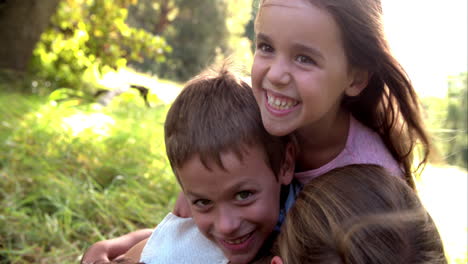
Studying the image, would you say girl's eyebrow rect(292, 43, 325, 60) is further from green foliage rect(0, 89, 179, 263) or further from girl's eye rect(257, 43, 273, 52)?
green foliage rect(0, 89, 179, 263)

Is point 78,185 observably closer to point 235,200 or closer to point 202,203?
point 202,203

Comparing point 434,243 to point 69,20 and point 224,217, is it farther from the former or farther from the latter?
point 69,20

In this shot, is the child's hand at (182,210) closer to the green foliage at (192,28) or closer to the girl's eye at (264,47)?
the girl's eye at (264,47)

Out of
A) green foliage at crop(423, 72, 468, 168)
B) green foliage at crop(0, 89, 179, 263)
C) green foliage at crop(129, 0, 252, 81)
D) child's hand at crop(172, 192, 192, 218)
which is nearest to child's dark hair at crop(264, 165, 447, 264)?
child's hand at crop(172, 192, 192, 218)

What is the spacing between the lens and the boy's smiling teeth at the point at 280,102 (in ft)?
6.84

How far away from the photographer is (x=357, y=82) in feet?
7.77

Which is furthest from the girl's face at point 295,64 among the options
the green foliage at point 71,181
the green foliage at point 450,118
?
the green foliage at point 71,181

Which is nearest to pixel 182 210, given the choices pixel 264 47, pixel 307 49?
pixel 264 47

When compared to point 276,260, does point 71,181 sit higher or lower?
lower

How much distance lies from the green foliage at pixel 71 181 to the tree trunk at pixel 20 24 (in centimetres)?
159

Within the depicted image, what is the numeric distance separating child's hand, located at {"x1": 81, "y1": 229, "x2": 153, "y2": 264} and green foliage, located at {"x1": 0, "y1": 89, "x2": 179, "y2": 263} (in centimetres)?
78

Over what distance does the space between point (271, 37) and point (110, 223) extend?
2295mm

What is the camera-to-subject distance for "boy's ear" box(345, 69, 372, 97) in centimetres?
233

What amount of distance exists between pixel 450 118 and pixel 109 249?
2400 mm
